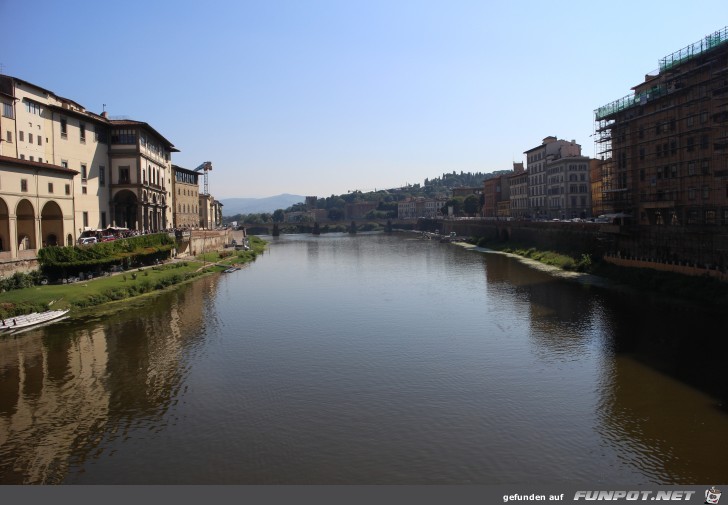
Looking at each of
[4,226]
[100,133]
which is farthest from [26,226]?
[100,133]

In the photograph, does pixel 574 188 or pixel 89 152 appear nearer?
pixel 89 152

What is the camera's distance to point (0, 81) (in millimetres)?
39594

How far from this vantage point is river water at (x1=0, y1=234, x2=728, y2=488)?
14023mm

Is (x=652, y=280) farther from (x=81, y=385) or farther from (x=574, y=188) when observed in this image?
(x=574, y=188)

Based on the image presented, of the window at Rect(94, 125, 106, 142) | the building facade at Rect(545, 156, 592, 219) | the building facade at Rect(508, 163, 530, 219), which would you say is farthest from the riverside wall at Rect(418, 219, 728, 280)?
the window at Rect(94, 125, 106, 142)

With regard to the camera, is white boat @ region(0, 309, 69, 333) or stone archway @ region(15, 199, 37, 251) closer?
white boat @ region(0, 309, 69, 333)

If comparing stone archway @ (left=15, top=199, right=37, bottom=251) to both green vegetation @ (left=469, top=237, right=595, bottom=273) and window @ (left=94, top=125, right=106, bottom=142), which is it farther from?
green vegetation @ (left=469, top=237, right=595, bottom=273)

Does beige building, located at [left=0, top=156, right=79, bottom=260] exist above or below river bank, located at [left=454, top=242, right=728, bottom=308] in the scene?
above

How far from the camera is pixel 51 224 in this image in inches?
1625

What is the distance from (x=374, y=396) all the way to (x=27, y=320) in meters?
19.8

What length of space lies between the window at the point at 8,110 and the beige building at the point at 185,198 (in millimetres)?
37430

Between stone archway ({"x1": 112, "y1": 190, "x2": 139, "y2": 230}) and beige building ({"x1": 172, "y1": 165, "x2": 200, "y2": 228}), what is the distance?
18.9 m

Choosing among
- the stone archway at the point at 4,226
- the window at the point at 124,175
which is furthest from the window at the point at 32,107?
the window at the point at 124,175

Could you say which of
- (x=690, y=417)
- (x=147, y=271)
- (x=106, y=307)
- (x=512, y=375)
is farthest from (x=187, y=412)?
(x=147, y=271)
